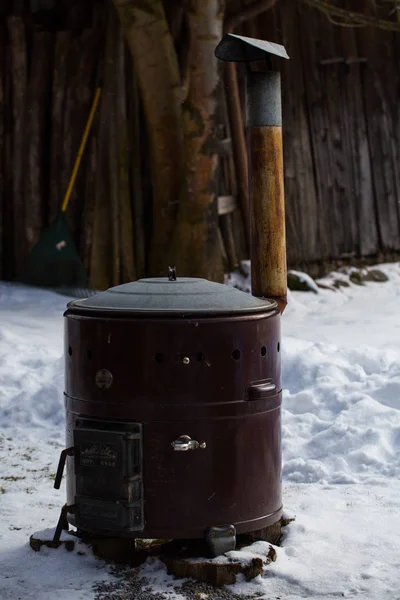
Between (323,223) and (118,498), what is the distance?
22.7 feet

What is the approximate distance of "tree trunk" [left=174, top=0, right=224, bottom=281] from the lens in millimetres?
8289

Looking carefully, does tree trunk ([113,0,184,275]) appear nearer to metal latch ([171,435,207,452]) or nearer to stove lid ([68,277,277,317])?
stove lid ([68,277,277,317])

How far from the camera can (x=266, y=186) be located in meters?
4.90

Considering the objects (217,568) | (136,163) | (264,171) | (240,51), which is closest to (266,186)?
(264,171)

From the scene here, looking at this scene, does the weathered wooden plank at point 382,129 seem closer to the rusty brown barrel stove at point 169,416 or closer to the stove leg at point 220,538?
the rusty brown barrel stove at point 169,416

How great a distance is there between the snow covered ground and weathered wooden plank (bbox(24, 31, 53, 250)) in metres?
1.01

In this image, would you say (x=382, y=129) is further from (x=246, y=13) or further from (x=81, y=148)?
(x=81, y=148)

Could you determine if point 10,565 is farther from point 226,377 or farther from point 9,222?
point 9,222

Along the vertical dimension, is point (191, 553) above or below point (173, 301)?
below

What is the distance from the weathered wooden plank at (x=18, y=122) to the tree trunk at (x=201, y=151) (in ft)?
5.35

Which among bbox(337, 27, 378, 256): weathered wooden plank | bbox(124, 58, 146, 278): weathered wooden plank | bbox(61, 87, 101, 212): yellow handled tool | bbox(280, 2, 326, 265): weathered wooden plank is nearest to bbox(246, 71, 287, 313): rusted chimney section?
bbox(124, 58, 146, 278): weathered wooden plank

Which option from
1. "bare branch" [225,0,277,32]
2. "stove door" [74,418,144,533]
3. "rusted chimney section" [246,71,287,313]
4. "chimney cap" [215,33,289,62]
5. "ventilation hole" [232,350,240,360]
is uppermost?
"bare branch" [225,0,277,32]

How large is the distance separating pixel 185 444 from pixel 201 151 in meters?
4.76

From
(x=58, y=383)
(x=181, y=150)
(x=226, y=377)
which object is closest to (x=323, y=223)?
(x=181, y=150)
